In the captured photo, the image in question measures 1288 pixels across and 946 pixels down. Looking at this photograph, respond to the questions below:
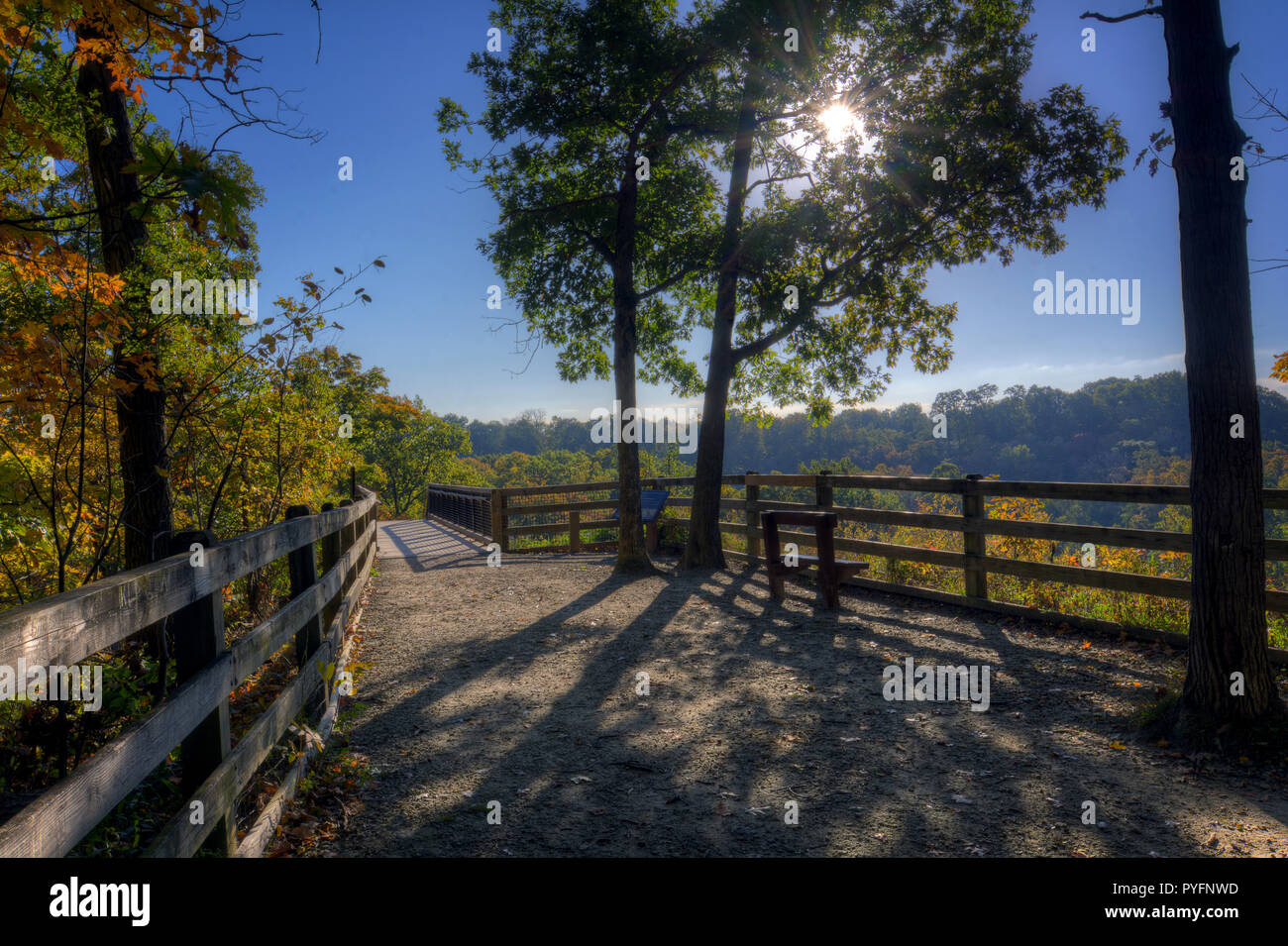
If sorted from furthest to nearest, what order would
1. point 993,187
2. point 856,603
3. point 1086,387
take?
1. point 1086,387
2. point 993,187
3. point 856,603

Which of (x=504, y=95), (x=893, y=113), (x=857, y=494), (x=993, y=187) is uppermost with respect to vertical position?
(x=504, y=95)

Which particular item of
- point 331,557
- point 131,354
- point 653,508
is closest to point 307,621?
point 331,557

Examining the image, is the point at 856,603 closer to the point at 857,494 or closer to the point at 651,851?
the point at 651,851

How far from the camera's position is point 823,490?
30.1 ft

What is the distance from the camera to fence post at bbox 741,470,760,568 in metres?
10.6

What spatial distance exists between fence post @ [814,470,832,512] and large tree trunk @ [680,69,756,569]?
2.07 meters

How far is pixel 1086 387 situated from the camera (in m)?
134

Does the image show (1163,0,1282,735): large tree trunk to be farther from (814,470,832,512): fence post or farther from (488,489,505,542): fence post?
(488,489,505,542): fence post

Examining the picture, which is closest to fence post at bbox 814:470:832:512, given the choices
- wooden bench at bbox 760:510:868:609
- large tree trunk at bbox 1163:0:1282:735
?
wooden bench at bbox 760:510:868:609

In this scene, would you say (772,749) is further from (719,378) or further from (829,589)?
(719,378)

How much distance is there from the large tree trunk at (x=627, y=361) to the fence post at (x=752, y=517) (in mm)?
1516

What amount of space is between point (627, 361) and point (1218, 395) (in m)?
7.68
